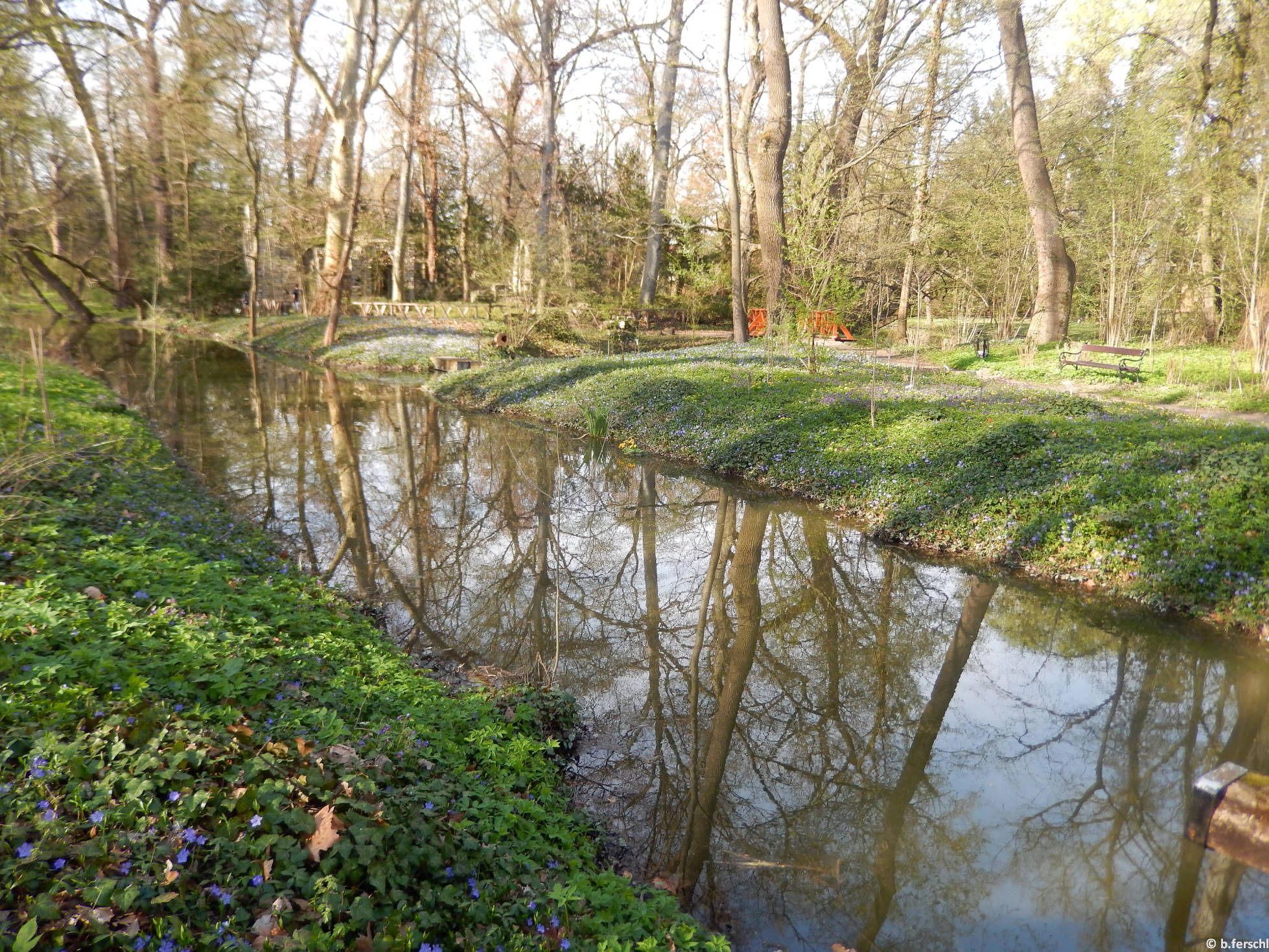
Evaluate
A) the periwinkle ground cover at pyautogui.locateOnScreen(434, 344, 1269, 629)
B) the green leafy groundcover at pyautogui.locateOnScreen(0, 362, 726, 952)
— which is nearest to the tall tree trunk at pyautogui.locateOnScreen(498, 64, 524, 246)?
the periwinkle ground cover at pyautogui.locateOnScreen(434, 344, 1269, 629)

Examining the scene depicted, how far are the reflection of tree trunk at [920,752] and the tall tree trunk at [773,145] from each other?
11.9 m

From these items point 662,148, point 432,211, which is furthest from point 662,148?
point 432,211

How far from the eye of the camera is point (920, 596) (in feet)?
21.5

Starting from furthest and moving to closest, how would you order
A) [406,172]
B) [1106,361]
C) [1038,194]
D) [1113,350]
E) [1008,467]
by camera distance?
[406,172] → [1038,194] → [1106,361] → [1113,350] → [1008,467]

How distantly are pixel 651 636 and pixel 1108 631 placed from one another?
370cm

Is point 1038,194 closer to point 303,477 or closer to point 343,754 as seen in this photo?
point 303,477

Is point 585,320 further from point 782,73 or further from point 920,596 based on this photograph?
point 920,596

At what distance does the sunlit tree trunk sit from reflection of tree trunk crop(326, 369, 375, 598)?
13.8 m

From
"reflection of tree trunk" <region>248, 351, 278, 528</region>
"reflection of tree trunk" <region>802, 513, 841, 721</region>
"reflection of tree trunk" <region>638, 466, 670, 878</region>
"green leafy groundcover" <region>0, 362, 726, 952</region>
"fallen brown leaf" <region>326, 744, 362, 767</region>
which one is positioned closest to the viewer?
"green leafy groundcover" <region>0, 362, 726, 952</region>

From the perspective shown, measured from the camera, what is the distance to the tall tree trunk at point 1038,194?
59.8 feet

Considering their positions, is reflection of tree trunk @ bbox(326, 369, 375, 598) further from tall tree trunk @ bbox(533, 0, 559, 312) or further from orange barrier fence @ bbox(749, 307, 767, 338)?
orange barrier fence @ bbox(749, 307, 767, 338)

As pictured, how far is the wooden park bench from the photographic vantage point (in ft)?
44.7

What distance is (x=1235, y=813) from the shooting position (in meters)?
2.51

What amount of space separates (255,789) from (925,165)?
73.7ft
